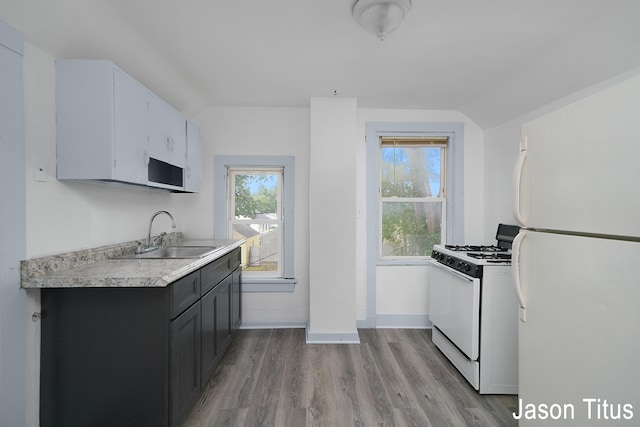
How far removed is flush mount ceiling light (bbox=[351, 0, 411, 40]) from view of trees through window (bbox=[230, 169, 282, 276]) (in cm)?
189

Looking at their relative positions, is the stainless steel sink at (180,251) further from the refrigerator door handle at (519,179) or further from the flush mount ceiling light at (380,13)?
the refrigerator door handle at (519,179)

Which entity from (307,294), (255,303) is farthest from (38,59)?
(307,294)

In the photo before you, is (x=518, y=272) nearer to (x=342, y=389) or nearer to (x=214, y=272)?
(x=342, y=389)

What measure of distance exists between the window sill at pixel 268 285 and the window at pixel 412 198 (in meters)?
1.15

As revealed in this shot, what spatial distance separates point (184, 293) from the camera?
160 cm

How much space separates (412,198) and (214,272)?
91.3 inches

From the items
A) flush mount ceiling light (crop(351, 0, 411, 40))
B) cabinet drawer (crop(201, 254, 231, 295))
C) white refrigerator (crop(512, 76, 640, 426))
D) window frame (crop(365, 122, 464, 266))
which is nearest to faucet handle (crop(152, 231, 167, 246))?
cabinet drawer (crop(201, 254, 231, 295))

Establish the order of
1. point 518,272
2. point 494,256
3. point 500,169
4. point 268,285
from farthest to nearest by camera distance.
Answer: point 268,285 < point 500,169 < point 494,256 < point 518,272

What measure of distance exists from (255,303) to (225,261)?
961mm

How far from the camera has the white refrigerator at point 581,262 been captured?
923 mm

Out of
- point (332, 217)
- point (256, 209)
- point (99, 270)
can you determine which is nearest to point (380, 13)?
point (332, 217)

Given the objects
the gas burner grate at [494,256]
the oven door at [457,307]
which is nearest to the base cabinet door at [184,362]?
the oven door at [457,307]

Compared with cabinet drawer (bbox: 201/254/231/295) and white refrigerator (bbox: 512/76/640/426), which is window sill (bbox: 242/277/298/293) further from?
white refrigerator (bbox: 512/76/640/426)

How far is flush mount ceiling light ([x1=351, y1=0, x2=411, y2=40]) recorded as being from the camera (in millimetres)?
1447
